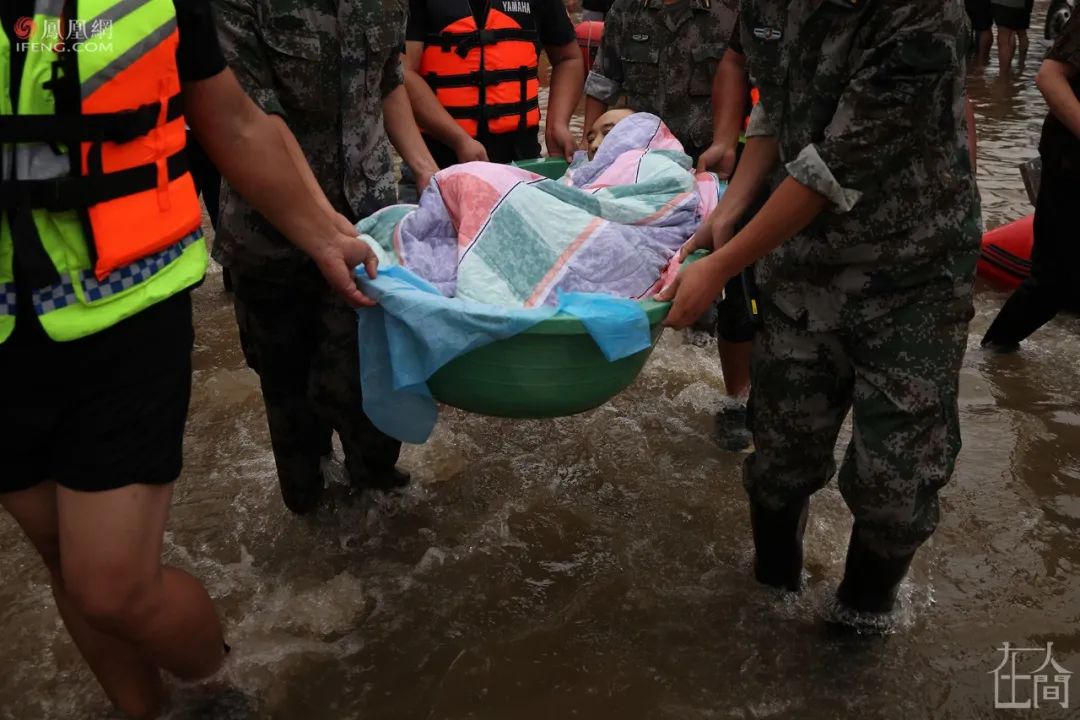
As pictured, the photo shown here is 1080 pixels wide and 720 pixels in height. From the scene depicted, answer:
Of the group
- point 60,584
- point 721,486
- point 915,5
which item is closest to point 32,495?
point 60,584

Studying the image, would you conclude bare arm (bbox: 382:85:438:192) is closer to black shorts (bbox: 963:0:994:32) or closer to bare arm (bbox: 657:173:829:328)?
bare arm (bbox: 657:173:829:328)

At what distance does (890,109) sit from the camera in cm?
200

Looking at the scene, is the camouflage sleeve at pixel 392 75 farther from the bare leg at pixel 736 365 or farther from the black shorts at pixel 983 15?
the black shorts at pixel 983 15

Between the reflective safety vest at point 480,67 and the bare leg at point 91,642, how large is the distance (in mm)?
2401

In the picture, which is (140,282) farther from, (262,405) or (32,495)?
(262,405)

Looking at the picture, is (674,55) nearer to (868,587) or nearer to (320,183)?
(320,183)

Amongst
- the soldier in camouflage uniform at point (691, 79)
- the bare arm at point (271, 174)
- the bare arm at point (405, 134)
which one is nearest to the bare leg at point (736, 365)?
the soldier in camouflage uniform at point (691, 79)

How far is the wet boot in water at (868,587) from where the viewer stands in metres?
2.51

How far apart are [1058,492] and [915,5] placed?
2.23 metres

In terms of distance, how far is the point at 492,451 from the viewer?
3.78 meters

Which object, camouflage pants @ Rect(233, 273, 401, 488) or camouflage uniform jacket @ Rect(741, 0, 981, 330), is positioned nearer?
camouflage uniform jacket @ Rect(741, 0, 981, 330)

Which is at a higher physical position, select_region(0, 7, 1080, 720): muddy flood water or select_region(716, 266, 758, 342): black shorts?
select_region(716, 266, 758, 342): black shorts

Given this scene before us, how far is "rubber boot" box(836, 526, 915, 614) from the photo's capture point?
2510mm

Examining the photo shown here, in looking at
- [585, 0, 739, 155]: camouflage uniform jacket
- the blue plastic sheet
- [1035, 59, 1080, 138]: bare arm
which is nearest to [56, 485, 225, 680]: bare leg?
the blue plastic sheet
